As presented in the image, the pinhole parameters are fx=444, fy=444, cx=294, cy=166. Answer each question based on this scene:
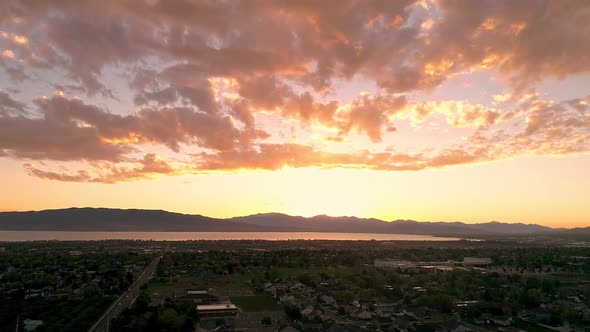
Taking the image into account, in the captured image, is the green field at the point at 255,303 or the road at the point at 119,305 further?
the green field at the point at 255,303

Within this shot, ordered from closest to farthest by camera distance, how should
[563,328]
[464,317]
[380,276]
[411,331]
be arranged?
[411,331]
[563,328]
[464,317]
[380,276]

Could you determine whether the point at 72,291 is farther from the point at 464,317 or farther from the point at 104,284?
the point at 464,317

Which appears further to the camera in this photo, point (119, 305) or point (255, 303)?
point (255, 303)

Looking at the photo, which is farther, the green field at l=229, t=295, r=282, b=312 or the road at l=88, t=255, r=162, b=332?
the green field at l=229, t=295, r=282, b=312

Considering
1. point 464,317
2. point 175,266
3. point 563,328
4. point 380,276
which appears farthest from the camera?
point 175,266

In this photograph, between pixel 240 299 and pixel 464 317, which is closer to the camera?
pixel 464 317

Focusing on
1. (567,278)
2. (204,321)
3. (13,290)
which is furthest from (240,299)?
(567,278)

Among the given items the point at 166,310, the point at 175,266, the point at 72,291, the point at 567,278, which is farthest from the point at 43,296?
the point at 567,278
